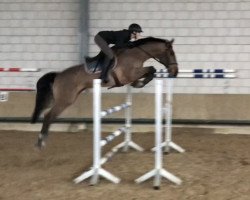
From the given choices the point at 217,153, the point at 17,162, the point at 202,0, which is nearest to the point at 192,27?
the point at 202,0

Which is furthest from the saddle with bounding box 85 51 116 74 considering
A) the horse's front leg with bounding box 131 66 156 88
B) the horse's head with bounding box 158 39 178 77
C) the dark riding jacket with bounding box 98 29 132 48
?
the horse's head with bounding box 158 39 178 77

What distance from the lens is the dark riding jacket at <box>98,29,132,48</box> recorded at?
23.4ft

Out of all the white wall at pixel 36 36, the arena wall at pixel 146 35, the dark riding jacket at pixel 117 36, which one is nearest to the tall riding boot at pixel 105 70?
the dark riding jacket at pixel 117 36

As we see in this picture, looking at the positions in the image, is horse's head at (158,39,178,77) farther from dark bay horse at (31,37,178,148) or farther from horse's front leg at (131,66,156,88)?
horse's front leg at (131,66,156,88)

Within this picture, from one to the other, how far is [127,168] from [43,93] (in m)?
1.84

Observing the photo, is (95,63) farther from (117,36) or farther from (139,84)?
(139,84)

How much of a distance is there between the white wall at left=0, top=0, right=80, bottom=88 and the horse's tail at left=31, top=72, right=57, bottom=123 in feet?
9.68

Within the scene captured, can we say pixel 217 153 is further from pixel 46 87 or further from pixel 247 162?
pixel 46 87

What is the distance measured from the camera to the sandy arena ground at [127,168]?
566cm

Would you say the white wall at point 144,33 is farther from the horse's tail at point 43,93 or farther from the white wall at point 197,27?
the horse's tail at point 43,93

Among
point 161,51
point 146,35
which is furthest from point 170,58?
point 146,35

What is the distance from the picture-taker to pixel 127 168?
6820 mm

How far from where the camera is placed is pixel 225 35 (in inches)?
400

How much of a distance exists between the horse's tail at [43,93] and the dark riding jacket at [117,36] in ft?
3.41
